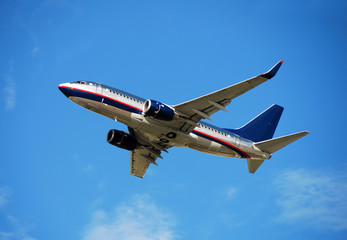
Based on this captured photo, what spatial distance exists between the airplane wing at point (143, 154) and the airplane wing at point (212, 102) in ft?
21.5

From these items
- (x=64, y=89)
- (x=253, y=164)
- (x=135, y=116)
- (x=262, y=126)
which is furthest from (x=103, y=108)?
(x=262, y=126)

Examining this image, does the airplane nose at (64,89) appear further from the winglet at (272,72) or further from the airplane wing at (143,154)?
the winglet at (272,72)

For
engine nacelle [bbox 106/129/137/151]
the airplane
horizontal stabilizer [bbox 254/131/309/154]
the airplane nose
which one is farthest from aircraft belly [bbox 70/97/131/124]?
horizontal stabilizer [bbox 254/131/309/154]

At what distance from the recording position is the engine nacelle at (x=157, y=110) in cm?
4103

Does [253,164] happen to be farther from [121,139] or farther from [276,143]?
[121,139]

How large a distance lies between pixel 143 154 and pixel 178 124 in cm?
1068

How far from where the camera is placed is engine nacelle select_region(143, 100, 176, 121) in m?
41.0

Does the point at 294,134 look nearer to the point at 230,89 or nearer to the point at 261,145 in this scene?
the point at 261,145

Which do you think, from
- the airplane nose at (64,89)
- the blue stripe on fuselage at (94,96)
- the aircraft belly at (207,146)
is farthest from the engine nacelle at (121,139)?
the airplane nose at (64,89)

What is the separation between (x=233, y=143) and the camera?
1866 inches

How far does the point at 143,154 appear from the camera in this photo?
52750mm

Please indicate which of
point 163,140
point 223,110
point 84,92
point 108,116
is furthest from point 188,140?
point 84,92

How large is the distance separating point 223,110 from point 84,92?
44.9ft

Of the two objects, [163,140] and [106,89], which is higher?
[106,89]
